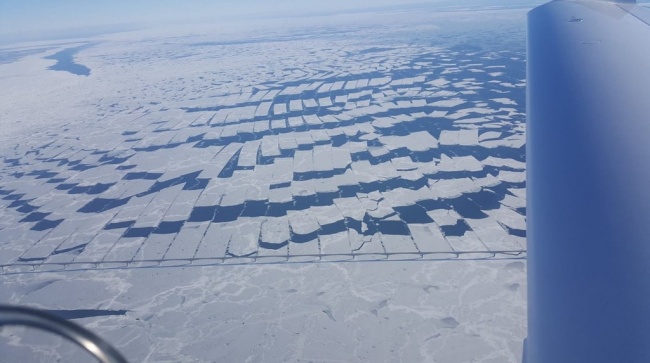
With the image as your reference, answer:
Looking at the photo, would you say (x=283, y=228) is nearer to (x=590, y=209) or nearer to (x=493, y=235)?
(x=493, y=235)

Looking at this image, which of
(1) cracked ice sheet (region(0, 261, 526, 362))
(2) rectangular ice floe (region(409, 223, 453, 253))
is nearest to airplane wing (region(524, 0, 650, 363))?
(1) cracked ice sheet (region(0, 261, 526, 362))

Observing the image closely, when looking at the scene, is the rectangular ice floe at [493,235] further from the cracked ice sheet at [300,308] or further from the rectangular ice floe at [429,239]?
the rectangular ice floe at [429,239]

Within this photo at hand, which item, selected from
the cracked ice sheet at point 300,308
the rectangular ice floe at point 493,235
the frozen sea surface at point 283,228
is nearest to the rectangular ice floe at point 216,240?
the frozen sea surface at point 283,228

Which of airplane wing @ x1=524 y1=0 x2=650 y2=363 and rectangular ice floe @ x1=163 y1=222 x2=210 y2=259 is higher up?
airplane wing @ x1=524 y1=0 x2=650 y2=363

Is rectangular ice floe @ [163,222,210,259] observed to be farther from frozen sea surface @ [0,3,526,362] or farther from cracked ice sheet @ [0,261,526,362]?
cracked ice sheet @ [0,261,526,362]

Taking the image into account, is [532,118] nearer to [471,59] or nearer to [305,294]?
[305,294]

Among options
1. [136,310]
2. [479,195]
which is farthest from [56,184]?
[479,195]

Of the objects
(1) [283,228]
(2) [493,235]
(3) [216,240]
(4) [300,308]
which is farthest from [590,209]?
(3) [216,240]
